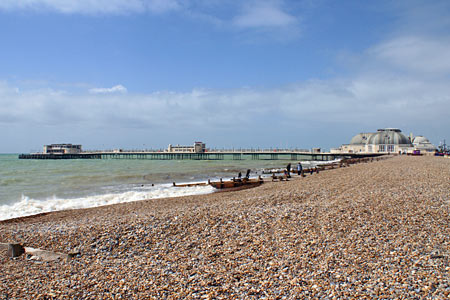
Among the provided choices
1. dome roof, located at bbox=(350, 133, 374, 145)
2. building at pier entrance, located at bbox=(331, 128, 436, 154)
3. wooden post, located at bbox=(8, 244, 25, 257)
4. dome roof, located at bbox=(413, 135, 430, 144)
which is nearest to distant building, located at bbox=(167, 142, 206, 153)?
building at pier entrance, located at bbox=(331, 128, 436, 154)

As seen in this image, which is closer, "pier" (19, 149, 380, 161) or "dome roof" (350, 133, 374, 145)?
"pier" (19, 149, 380, 161)

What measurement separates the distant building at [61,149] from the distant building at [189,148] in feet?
86.6

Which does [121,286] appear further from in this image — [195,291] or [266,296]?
[266,296]

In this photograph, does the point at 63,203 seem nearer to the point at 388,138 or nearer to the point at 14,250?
the point at 14,250

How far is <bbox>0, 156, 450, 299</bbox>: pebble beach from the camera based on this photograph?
412cm

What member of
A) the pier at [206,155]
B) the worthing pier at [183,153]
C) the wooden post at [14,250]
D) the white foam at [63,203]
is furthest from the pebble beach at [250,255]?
the worthing pier at [183,153]

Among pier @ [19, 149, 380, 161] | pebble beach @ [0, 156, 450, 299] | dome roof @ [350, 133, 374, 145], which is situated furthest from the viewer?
dome roof @ [350, 133, 374, 145]

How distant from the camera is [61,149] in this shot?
286ft

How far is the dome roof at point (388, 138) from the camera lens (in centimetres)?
6194

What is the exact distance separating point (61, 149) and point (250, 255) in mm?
92321

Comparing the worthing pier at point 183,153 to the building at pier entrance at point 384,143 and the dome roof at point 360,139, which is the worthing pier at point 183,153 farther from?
the dome roof at point 360,139

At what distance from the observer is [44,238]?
6902 mm

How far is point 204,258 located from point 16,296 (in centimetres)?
254

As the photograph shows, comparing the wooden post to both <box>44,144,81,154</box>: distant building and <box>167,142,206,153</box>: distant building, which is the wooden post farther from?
<box>44,144,81,154</box>: distant building
